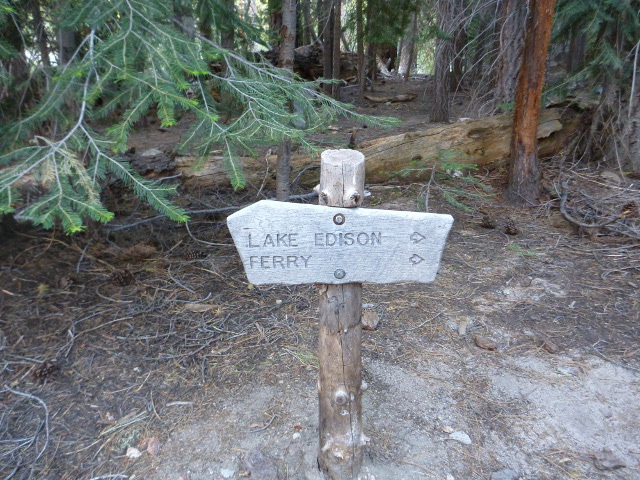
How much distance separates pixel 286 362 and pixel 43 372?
1633mm

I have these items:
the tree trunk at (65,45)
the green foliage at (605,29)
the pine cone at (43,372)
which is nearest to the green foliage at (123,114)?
the tree trunk at (65,45)

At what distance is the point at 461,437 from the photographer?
8.22 feet

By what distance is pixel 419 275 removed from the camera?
1891 mm

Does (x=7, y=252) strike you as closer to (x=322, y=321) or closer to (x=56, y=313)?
(x=56, y=313)

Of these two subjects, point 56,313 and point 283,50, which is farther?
point 283,50

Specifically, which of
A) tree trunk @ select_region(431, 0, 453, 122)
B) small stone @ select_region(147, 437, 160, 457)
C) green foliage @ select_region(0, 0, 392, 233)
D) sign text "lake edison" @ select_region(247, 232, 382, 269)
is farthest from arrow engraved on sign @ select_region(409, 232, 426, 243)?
tree trunk @ select_region(431, 0, 453, 122)

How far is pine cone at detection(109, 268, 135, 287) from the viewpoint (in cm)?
387

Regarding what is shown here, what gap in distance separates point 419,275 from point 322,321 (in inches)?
20.6

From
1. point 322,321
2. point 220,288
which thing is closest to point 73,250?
point 220,288

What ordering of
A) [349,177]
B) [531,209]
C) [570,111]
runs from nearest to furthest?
[349,177] → [531,209] → [570,111]

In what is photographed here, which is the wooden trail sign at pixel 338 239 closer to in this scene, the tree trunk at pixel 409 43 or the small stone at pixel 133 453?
the small stone at pixel 133 453

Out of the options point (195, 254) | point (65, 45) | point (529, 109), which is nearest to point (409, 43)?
point (529, 109)

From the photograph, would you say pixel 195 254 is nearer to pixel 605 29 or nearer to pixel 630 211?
pixel 630 211

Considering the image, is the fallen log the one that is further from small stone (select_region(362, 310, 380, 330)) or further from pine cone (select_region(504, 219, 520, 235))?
small stone (select_region(362, 310, 380, 330))
